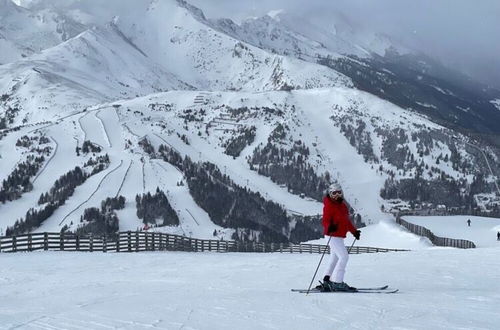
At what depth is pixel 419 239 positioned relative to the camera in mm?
64625

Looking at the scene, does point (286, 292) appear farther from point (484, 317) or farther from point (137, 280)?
point (137, 280)

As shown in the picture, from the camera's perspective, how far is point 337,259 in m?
14.0

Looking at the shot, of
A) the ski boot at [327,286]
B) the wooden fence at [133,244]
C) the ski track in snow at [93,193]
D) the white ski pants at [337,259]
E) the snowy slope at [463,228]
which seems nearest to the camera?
the white ski pants at [337,259]

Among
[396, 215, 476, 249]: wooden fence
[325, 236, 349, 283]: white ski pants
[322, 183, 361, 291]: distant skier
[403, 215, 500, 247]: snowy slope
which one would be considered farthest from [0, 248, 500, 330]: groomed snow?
[403, 215, 500, 247]: snowy slope

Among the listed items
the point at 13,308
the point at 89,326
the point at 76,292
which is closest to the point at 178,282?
the point at 76,292

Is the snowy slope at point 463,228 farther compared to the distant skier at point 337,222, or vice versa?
the snowy slope at point 463,228

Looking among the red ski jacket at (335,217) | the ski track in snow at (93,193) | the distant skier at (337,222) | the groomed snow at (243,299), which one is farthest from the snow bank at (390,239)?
the ski track in snow at (93,193)

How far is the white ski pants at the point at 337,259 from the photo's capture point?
13.6 metres

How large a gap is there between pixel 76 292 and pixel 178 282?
350cm

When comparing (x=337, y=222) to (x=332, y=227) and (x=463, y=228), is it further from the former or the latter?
(x=463, y=228)

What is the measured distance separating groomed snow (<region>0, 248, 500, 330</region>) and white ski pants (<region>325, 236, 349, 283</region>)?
63 centimetres

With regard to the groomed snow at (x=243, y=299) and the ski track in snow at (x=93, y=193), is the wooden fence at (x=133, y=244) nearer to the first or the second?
the groomed snow at (x=243, y=299)

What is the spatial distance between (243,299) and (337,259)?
238cm

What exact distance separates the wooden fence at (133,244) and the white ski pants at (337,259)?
22.3m
